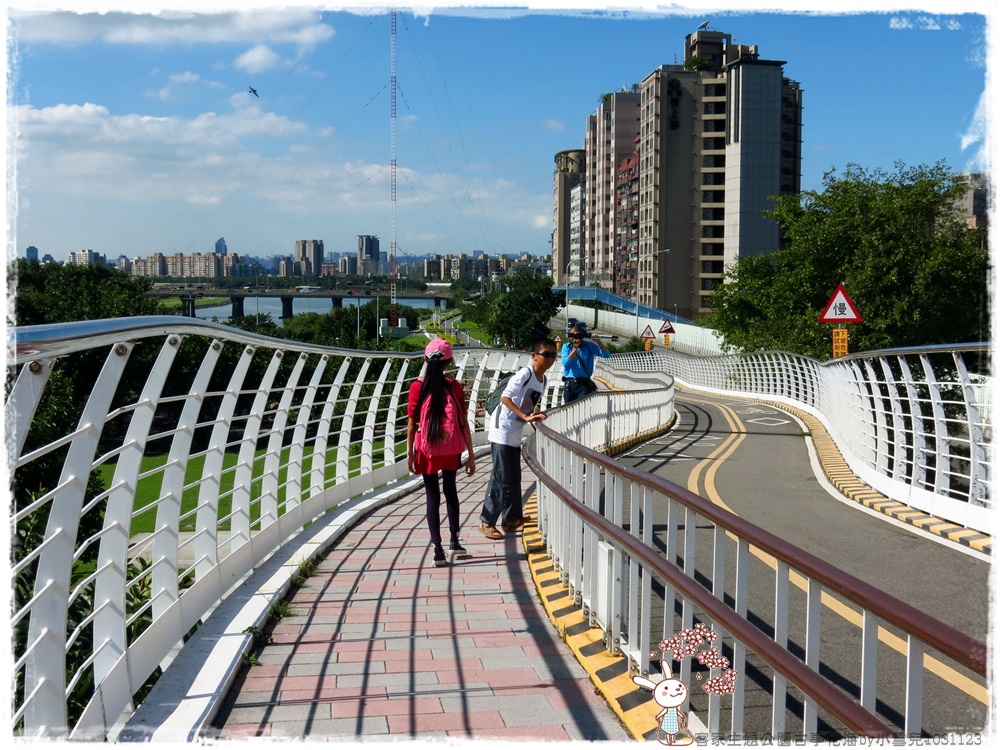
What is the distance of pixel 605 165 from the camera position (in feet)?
485

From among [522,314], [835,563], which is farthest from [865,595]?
[522,314]

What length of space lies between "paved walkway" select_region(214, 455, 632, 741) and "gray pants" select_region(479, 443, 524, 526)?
0.99 metres

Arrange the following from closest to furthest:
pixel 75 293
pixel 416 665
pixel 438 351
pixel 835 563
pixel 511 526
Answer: pixel 416 665
pixel 438 351
pixel 835 563
pixel 511 526
pixel 75 293

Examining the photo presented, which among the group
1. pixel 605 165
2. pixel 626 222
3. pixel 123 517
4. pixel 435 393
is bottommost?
pixel 123 517

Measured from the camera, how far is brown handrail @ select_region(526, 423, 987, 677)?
7.23 feet

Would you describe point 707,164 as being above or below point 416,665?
above

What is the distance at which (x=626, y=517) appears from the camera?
34.7 feet

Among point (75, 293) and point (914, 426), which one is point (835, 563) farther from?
point (75, 293)

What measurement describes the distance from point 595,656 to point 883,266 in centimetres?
3739

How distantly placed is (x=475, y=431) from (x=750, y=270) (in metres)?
41.1

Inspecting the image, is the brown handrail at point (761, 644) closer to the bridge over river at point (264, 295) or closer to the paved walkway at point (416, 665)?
the paved walkway at point (416, 665)

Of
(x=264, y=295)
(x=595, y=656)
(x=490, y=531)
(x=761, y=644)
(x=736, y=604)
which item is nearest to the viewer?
(x=761, y=644)

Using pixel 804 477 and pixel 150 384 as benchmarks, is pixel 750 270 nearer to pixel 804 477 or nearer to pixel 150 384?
pixel 804 477

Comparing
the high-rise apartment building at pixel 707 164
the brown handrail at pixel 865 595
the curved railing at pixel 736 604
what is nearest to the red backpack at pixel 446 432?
the curved railing at pixel 736 604
